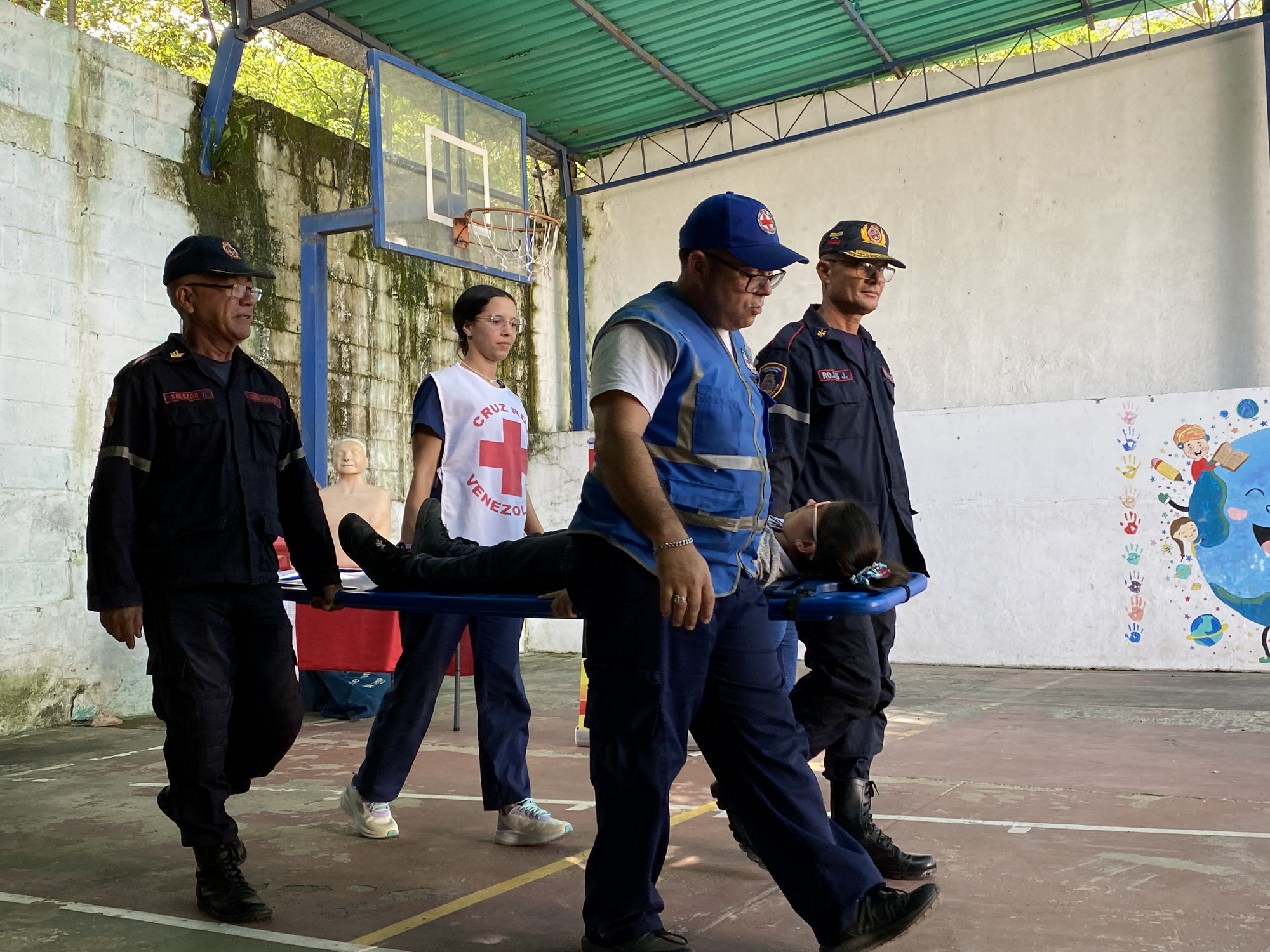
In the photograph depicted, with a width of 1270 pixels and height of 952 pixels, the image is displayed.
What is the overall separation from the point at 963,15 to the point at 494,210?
14.4 ft

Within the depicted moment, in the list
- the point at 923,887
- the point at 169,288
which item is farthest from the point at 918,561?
the point at 169,288

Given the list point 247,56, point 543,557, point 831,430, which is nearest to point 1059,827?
point 831,430

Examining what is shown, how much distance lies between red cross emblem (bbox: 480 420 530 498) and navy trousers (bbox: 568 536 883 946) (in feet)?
4.58

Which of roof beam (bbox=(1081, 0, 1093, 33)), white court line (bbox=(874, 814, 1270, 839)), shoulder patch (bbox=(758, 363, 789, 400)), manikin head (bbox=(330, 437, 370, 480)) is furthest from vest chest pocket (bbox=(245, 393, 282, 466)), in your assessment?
roof beam (bbox=(1081, 0, 1093, 33))

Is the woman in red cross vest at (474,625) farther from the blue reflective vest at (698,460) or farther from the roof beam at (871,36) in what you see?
the roof beam at (871,36)

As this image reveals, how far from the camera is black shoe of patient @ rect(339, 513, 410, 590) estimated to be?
362 centimetres

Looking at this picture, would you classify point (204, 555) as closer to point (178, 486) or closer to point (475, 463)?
point (178, 486)

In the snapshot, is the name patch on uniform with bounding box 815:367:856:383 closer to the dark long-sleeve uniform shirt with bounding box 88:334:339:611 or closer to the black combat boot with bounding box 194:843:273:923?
the dark long-sleeve uniform shirt with bounding box 88:334:339:611

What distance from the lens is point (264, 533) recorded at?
3129 mm

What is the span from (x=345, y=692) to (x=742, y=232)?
5.10 meters

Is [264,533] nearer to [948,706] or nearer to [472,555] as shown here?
[472,555]

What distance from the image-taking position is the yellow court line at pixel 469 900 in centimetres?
278

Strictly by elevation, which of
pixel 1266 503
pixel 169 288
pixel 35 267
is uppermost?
pixel 35 267

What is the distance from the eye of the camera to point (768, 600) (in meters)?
2.72
